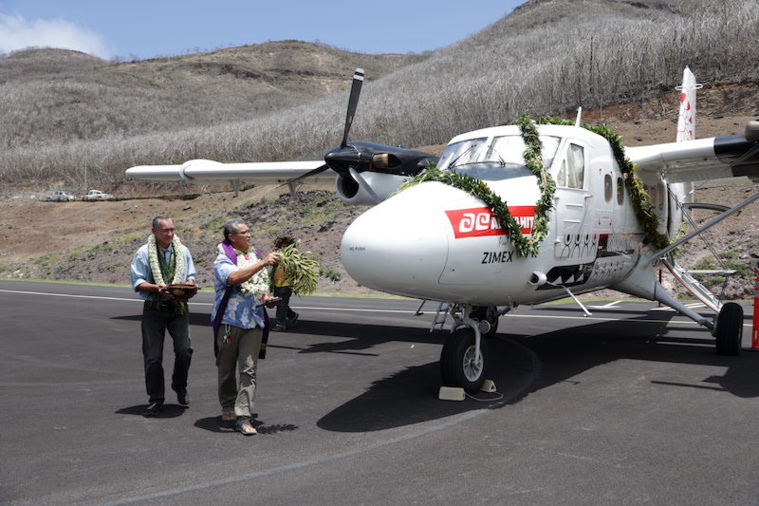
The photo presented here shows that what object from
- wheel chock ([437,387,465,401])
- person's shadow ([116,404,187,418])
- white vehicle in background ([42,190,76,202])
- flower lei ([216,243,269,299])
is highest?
white vehicle in background ([42,190,76,202])

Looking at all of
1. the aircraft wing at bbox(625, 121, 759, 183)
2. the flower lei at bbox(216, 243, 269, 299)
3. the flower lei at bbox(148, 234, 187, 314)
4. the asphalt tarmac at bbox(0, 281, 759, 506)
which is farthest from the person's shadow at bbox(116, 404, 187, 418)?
the aircraft wing at bbox(625, 121, 759, 183)

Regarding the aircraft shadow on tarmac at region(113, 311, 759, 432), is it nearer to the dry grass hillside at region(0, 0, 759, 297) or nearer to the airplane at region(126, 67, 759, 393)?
the airplane at region(126, 67, 759, 393)

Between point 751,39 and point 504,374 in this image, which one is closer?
point 504,374

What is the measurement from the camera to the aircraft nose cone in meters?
6.43

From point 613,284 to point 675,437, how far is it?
5.19 metres

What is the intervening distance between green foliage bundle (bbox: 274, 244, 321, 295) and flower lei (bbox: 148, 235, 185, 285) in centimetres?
101

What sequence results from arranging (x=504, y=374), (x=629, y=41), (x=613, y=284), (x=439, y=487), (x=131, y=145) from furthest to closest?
(x=131, y=145) → (x=629, y=41) → (x=613, y=284) → (x=504, y=374) → (x=439, y=487)

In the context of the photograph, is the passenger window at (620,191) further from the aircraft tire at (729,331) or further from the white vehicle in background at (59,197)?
the white vehicle in background at (59,197)

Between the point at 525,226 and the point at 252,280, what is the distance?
10.4 feet

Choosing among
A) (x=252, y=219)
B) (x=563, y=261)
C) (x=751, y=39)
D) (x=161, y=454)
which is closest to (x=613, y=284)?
(x=563, y=261)

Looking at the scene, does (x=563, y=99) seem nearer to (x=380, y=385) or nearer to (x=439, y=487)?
(x=380, y=385)

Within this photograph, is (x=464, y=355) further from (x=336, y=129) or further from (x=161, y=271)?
(x=336, y=129)

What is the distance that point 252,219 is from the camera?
38719 millimetres

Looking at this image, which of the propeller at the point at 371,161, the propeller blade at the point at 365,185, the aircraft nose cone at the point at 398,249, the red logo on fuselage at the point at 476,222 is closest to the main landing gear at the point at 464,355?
the aircraft nose cone at the point at 398,249
